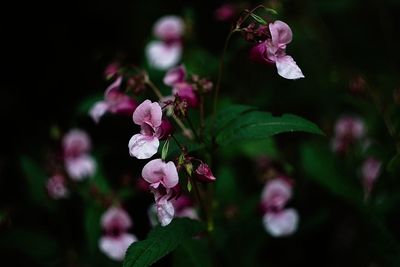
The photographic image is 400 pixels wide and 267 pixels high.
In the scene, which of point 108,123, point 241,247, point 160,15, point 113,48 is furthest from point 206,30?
point 241,247

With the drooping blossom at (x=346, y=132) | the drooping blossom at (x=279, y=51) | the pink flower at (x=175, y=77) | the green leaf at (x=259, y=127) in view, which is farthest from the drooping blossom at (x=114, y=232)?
the drooping blossom at (x=346, y=132)

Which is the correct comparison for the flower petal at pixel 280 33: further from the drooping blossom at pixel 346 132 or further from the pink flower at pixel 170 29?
the pink flower at pixel 170 29

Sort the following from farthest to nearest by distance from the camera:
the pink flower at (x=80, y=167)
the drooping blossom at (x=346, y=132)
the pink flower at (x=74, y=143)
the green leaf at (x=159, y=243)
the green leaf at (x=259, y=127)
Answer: the pink flower at (x=74, y=143) < the pink flower at (x=80, y=167) < the drooping blossom at (x=346, y=132) < the green leaf at (x=259, y=127) < the green leaf at (x=159, y=243)

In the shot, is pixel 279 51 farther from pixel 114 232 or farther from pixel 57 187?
pixel 57 187

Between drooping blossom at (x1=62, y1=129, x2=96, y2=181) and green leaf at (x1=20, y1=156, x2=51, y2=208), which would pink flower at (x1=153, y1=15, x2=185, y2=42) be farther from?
green leaf at (x1=20, y1=156, x2=51, y2=208)

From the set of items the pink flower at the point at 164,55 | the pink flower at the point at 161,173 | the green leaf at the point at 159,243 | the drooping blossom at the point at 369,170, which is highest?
the pink flower at the point at 161,173

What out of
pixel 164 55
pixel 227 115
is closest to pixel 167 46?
pixel 164 55

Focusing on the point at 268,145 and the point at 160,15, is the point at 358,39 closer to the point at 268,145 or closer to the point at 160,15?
the point at 160,15
